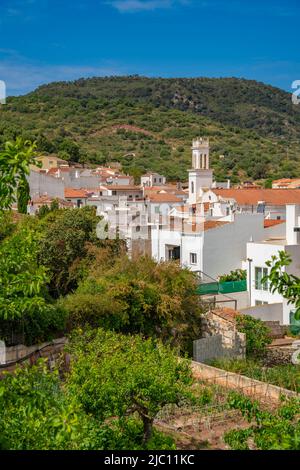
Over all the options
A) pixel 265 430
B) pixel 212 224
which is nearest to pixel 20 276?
pixel 265 430

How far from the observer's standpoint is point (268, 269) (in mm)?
25219

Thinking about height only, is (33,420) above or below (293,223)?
below

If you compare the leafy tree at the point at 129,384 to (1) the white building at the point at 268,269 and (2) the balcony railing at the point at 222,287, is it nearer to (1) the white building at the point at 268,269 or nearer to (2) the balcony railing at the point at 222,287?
(1) the white building at the point at 268,269

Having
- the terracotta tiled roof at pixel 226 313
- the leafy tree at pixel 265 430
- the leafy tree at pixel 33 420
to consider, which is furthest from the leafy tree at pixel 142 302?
the leafy tree at pixel 33 420

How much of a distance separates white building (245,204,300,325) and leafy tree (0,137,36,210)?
18865 mm

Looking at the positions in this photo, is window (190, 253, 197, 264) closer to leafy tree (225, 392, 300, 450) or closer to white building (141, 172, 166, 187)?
leafy tree (225, 392, 300, 450)

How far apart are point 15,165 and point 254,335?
16.6m

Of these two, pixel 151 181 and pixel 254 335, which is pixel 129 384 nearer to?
pixel 254 335

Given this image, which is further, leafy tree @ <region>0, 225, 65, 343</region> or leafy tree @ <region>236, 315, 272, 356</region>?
leafy tree @ <region>236, 315, 272, 356</region>

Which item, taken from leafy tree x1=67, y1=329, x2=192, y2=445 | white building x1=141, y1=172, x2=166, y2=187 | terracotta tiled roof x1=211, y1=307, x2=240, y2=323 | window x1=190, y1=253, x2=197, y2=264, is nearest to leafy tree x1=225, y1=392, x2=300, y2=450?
leafy tree x1=67, y1=329, x2=192, y2=445

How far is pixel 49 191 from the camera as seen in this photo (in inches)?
1951

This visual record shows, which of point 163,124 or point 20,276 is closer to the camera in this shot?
point 20,276

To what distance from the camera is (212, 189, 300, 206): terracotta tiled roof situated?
4538 centimetres

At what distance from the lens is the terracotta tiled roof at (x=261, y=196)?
149 feet
